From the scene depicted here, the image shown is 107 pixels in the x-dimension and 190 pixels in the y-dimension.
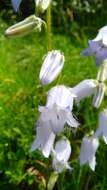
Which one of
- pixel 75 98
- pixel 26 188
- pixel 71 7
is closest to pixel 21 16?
pixel 71 7

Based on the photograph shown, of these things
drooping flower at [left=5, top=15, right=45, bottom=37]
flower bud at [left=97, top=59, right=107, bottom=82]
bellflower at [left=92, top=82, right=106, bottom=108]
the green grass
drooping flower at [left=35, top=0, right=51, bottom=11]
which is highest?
drooping flower at [left=35, top=0, right=51, bottom=11]

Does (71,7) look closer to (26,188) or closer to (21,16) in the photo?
(21,16)

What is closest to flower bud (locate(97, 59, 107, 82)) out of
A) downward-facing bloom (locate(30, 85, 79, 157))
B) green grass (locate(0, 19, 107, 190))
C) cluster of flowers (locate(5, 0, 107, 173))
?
cluster of flowers (locate(5, 0, 107, 173))


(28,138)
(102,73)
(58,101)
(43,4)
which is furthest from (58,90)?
(28,138)

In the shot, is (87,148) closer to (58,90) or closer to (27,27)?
(58,90)

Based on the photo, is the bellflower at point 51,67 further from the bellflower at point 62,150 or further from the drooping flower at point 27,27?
the bellflower at point 62,150

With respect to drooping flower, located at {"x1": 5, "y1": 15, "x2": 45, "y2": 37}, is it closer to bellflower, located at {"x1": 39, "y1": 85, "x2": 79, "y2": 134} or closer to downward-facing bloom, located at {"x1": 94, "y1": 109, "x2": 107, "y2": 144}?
bellflower, located at {"x1": 39, "y1": 85, "x2": 79, "y2": 134}
